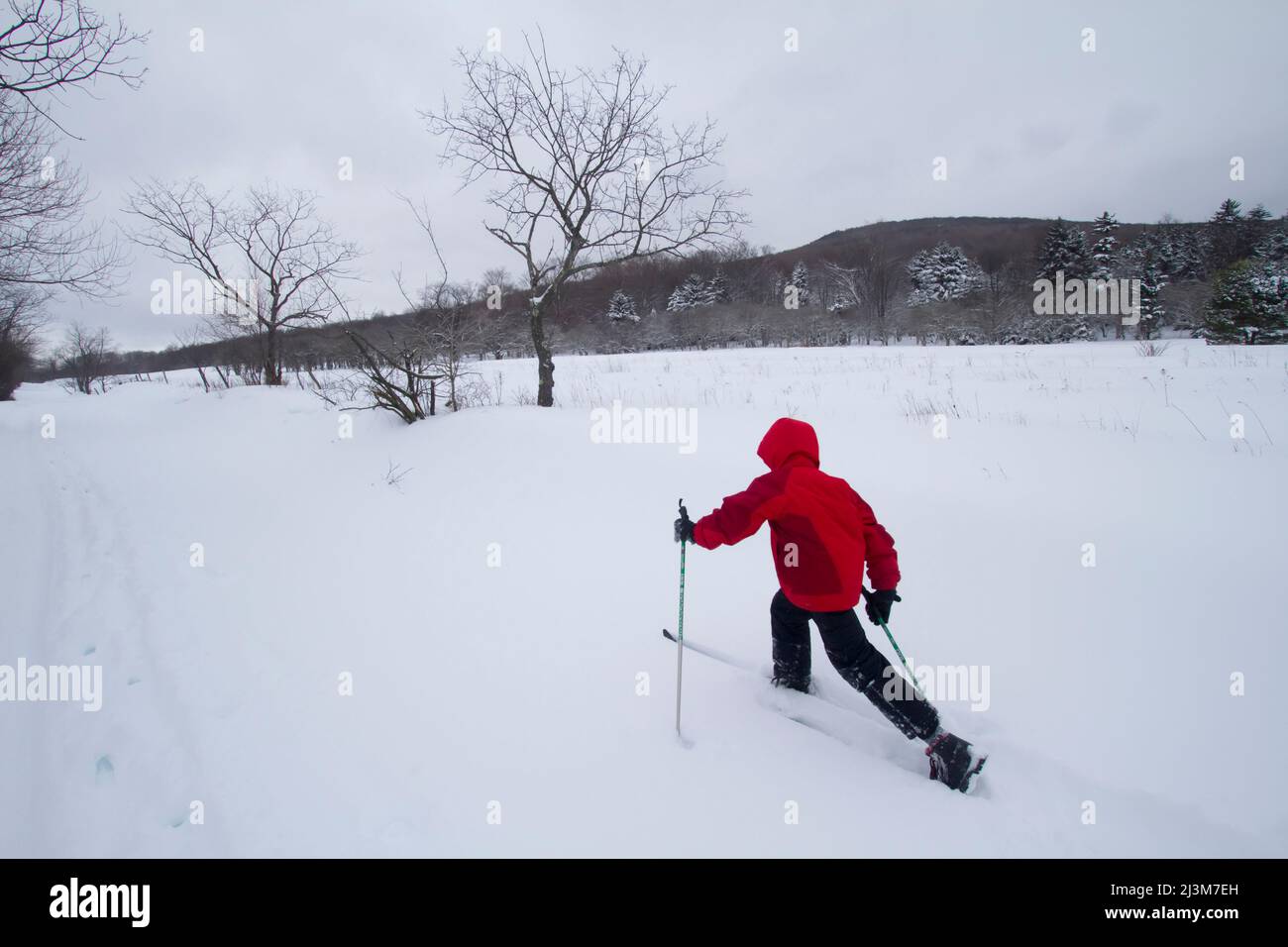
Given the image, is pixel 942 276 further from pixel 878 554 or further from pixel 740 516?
pixel 740 516

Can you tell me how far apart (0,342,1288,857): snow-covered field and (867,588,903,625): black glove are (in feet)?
2.11

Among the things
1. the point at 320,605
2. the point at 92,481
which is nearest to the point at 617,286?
the point at 92,481

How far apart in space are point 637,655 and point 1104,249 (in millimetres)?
48643

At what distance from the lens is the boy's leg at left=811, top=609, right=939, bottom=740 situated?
250cm

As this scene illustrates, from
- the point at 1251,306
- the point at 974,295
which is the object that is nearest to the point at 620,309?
the point at 974,295

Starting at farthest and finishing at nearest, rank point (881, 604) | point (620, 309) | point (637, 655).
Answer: point (620, 309), point (637, 655), point (881, 604)

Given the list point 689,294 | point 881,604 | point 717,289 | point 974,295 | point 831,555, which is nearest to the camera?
point 831,555

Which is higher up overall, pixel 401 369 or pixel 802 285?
pixel 802 285

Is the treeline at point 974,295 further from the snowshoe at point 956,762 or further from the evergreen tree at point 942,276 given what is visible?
the snowshoe at point 956,762

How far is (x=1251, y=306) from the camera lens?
778 inches

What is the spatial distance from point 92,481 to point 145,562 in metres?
5.51

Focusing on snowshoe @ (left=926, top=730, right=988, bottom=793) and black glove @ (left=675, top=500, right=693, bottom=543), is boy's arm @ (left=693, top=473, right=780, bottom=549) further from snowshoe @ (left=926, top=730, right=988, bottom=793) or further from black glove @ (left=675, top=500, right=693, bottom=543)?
snowshoe @ (left=926, top=730, right=988, bottom=793)

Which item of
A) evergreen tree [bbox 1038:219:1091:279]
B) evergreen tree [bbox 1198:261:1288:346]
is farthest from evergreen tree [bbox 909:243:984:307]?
evergreen tree [bbox 1198:261:1288:346]

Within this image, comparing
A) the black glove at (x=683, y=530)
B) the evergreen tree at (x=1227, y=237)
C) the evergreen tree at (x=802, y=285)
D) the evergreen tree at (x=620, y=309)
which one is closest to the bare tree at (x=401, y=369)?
the black glove at (x=683, y=530)
